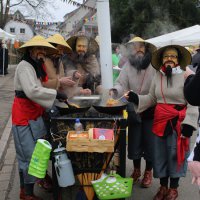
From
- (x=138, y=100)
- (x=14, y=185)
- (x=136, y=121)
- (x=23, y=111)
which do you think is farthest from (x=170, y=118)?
(x=14, y=185)

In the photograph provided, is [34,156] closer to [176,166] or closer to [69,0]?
[176,166]

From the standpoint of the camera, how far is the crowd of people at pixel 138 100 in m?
3.61

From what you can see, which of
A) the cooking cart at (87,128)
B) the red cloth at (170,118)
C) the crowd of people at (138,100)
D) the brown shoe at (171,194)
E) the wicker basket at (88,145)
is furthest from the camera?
the brown shoe at (171,194)

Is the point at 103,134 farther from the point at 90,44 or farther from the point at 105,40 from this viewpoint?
the point at 90,44

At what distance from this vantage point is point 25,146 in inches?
145

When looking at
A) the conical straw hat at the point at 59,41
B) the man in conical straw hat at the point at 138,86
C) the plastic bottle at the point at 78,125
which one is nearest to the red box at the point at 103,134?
the plastic bottle at the point at 78,125

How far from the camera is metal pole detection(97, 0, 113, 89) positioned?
4.14 meters

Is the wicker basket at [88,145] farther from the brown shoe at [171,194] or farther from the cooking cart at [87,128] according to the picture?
the brown shoe at [171,194]

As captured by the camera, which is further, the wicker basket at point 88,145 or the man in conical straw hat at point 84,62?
the man in conical straw hat at point 84,62

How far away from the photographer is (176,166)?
3.84m

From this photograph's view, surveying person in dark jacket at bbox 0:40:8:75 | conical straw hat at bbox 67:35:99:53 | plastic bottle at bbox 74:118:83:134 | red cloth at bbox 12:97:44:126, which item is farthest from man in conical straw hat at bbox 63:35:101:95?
person in dark jacket at bbox 0:40:8:75

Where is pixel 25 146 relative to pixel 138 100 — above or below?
below

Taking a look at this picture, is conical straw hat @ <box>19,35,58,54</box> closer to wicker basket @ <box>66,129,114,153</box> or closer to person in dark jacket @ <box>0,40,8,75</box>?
wicker basket @ <box>66,129,114,153</box>

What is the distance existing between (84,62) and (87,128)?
1370mm
